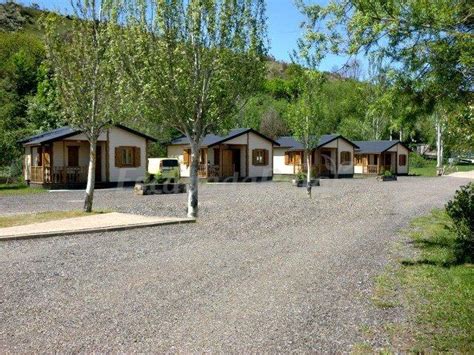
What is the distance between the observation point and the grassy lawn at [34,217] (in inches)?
499

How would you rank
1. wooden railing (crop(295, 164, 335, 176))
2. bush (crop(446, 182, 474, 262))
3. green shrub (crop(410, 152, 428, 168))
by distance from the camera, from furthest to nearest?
green shrub (crop(410, 152, 428, 168)) → wooden railing (crop(295, 164, 335, 176)) → bush (crop(446, 182, 474, 262))

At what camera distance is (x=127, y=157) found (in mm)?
28625

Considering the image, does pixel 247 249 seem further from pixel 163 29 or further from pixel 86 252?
pixel 163 29

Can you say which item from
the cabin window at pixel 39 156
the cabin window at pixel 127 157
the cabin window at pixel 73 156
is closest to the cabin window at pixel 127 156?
the cabin window at pixel 127 157

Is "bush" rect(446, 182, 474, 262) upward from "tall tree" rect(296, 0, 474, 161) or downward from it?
downward

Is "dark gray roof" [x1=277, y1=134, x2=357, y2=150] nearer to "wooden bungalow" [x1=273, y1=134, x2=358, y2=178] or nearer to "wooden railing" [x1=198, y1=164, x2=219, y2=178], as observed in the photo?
"wooden bungalow" [x1=273, y1=134, x2=358, y2=178]

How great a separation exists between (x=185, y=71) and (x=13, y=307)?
919 centimetres

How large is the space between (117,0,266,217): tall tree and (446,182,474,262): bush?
6.54m

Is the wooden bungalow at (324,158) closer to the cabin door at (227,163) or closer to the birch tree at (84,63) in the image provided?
the cabin door at (227,163)

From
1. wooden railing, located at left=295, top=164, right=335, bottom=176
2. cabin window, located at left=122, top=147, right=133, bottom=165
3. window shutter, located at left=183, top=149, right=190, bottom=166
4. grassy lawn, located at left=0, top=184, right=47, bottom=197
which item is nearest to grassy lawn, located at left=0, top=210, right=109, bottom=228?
grassy lawn, located at left=0, top=184, right=47, bottom=197

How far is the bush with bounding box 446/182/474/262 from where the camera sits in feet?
29.1

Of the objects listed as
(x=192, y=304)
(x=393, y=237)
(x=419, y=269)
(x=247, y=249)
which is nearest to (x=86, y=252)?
(x=247, y=249)

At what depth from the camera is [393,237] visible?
1095 centimetres

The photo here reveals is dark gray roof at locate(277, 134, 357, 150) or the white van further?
dark gray roof at locate(277, 134, 357, 150)
